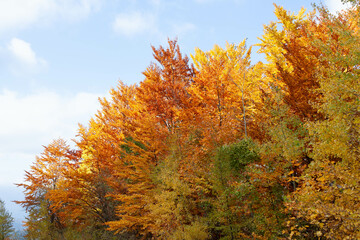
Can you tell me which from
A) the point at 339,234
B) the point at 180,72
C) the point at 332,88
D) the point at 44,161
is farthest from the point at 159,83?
the point at 44,161

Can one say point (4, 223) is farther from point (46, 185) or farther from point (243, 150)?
point (243, 150)

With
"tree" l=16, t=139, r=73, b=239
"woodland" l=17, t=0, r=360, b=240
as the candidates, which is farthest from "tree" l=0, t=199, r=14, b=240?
"woodland" l=17, t=0, r=360, b=240

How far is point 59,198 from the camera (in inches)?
811

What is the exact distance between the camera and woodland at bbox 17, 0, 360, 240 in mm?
9125

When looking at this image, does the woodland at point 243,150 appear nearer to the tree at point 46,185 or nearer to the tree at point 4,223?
the tree at point 46,185

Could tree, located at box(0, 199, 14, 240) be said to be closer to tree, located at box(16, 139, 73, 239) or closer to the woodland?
tree, located at box(16, 139, 73, 239)

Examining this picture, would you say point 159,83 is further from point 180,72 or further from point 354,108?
point 354,108

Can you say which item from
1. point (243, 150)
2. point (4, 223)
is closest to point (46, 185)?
point (4, 223)

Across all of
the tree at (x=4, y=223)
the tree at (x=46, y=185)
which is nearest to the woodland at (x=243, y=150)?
the tree at (x=46, y=185)

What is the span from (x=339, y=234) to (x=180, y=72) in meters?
16.8

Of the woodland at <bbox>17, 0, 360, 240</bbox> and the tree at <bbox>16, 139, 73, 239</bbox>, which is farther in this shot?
the tree at <bbox>16, 139, 73, 239</bbox>

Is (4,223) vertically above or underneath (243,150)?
above

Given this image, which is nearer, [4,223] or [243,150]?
[243,150]

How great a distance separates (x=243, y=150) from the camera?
44.8ft
